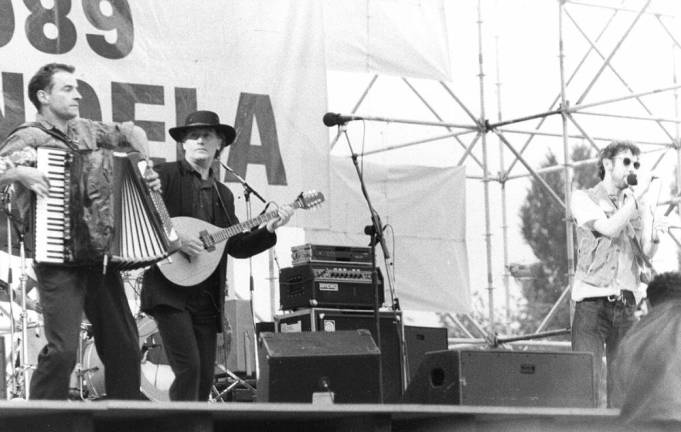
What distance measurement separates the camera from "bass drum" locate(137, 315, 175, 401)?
10477mm

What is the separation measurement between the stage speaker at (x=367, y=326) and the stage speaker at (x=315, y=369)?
6.09 feet

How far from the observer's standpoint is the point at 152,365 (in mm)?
10695

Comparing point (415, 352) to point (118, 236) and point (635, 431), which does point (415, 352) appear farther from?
point (635, 431)

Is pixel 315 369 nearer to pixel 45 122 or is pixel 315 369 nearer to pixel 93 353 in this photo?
pixel 45 122

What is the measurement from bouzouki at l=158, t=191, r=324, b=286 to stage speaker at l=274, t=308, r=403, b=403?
119 cm

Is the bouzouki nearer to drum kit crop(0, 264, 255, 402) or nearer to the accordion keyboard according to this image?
the accordion keyboard

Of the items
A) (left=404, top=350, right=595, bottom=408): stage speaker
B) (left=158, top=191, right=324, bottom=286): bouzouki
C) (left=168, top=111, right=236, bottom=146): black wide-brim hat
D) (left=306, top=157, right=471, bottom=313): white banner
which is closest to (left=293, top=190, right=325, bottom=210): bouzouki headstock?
(left=158, top=191, right=324, bottom=286): bouzouki

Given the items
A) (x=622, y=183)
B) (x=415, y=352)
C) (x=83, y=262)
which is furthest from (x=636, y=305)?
(x=83, y=262)

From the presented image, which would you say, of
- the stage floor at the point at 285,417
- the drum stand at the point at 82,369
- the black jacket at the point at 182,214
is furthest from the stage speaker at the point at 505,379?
the drum stand at the point at 82,369

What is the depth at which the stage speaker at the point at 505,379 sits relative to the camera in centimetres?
685

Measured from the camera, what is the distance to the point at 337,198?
1289cm

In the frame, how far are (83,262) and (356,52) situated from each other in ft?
20.2

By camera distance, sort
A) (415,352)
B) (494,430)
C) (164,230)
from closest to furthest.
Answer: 1. (494,430)
2. (164,230)
3. (415,352)

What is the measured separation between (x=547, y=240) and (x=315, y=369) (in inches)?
1141
